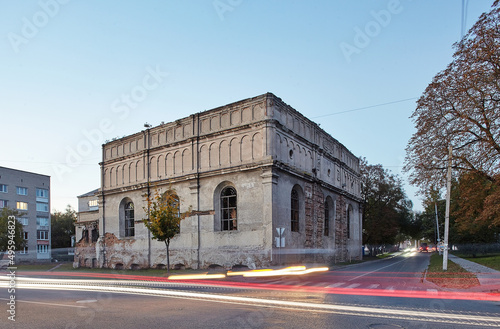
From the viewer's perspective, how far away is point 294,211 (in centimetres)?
2838

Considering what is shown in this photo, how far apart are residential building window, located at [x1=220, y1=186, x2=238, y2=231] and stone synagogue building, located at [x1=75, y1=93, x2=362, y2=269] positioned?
72mm

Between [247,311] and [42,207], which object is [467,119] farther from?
[42,207]

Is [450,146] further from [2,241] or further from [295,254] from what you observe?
[2,241]

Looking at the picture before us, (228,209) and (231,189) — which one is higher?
(231,189)

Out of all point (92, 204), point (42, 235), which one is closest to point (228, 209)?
point (92, 204)

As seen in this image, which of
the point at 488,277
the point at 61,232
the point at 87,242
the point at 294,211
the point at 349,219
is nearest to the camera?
the point at 488,277

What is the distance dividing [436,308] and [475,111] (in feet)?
44.8

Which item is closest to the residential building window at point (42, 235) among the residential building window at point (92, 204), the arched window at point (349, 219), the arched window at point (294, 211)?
the residential building window at point (92, 204)

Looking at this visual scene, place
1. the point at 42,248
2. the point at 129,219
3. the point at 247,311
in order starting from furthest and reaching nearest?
the point at 42,248 < the point at 129,219 < the point at 247,311

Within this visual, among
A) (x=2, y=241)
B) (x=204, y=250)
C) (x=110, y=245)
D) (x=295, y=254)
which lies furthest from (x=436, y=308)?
(x=2, y=241)

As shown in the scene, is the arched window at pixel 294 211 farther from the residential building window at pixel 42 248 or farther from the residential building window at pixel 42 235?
the residential building window at pixel 42 235

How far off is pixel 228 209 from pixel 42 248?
51.7 m

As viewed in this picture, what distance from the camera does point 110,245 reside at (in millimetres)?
35594

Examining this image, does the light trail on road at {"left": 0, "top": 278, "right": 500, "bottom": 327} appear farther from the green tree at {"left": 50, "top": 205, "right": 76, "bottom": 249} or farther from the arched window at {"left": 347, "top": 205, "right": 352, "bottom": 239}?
the green tree at {"left": 50, "top": 205, "right": 76, "bottom": 249}
